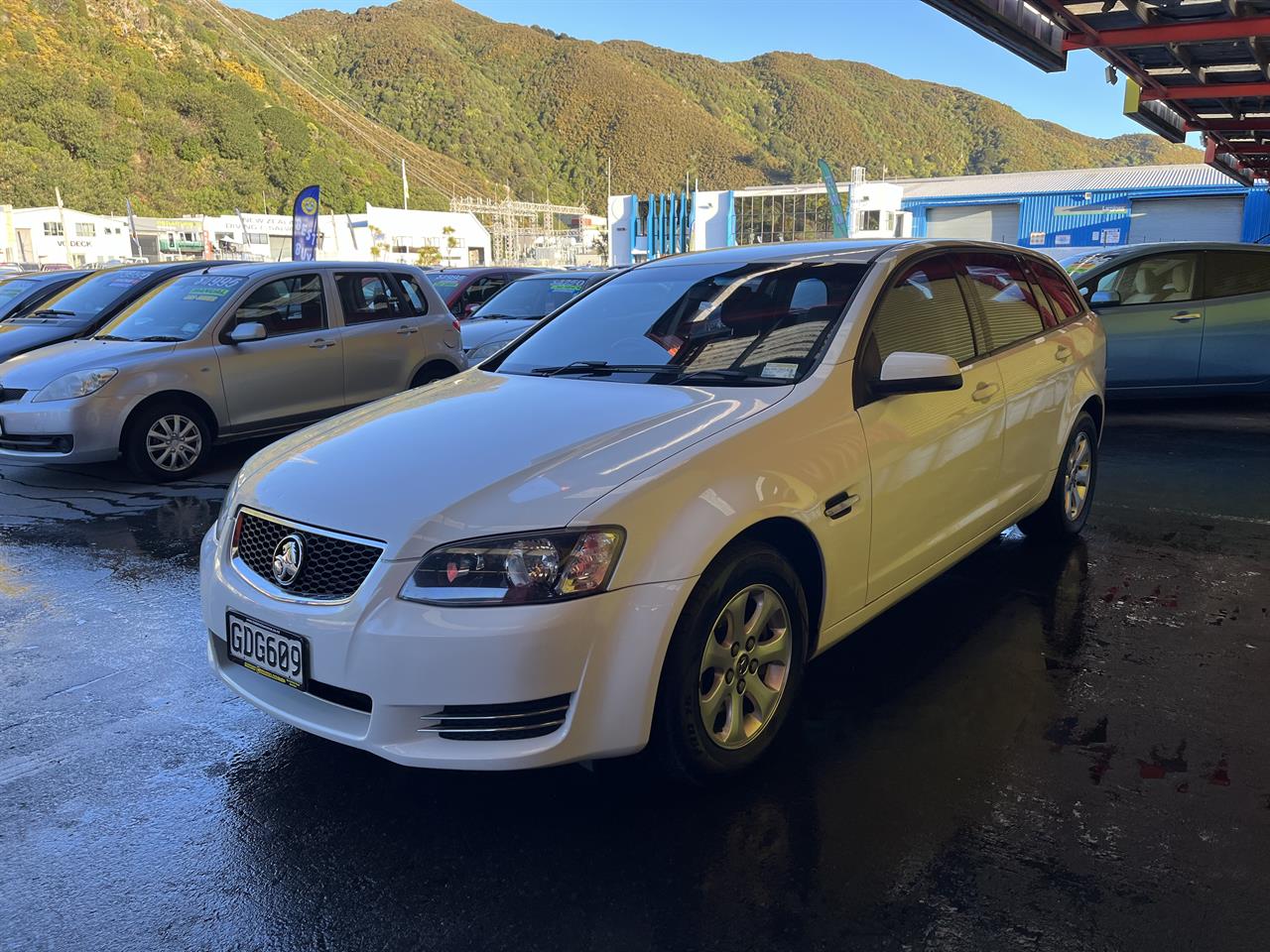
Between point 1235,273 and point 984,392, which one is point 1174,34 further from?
point 984,392

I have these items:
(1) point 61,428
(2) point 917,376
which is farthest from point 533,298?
(2) point 917,376

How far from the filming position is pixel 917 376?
331cm

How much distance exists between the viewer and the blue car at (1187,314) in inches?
368

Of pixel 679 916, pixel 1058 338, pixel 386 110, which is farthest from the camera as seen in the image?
pixel 386 110

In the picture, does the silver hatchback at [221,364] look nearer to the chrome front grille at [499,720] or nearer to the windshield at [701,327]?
the windshield at [701,327]

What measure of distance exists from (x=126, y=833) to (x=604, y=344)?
7.80ft

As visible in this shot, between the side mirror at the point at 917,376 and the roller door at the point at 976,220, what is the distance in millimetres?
55828

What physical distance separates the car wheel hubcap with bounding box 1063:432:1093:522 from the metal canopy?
5.10 meters

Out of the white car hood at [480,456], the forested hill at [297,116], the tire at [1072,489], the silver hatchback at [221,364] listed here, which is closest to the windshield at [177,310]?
the silver hatchback at [221,364]

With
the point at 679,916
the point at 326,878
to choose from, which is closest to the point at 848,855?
the point at 679,916

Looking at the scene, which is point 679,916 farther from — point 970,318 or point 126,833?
point 970,318

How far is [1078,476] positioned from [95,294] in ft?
31.0

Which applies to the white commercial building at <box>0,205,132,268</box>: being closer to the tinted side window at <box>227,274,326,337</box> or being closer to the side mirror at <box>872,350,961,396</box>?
the tinted side window at <box>227,274,326,337</box>

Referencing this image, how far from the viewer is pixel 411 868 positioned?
2.55 m
